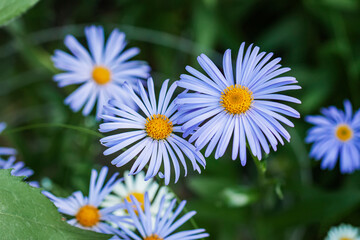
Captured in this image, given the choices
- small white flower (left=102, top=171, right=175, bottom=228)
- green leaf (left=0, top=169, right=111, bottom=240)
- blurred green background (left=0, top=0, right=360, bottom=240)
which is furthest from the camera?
blurred green background (left=0, top=0, right=360, bottom=240)

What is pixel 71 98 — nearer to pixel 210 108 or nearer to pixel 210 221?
pixel 210 108

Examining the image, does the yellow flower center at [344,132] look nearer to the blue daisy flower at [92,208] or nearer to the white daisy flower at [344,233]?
the white daisy flower at [344,233]

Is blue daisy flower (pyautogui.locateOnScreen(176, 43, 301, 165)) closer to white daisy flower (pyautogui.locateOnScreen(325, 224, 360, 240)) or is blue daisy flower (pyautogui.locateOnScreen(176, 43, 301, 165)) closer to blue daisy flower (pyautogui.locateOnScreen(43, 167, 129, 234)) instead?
blue daisy flower (pyautogui.locateOnScreen(43, 167, 129, 234))

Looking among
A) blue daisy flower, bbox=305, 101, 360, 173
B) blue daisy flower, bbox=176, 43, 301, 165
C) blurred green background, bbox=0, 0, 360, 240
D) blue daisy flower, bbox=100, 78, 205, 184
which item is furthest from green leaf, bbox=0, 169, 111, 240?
blue daisy flower, bbox=305, 101, 360, 173

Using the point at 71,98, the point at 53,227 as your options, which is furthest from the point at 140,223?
the point at 71,98

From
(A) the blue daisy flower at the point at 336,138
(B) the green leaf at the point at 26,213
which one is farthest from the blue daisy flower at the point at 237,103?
(A) the blue daisy flower at the point at 336,138
